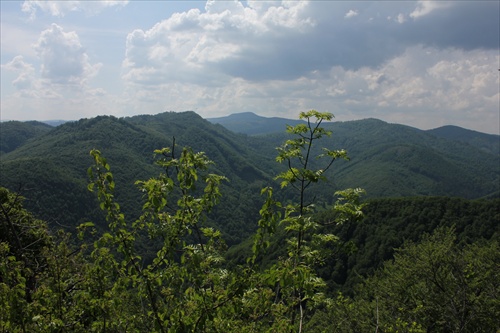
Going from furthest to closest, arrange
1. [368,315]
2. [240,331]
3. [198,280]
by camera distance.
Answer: [368,315], [240,331], [198,280]

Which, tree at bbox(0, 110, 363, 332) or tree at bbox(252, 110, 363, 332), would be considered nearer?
tree at bbox(0, 110, 363, 332)

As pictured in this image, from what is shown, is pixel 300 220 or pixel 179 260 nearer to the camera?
pixel 179 260

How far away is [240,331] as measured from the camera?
309 inches

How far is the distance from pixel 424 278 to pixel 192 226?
91.5ft

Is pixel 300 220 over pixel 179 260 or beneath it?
over

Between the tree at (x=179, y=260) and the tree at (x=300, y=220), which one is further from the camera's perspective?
the tree at (x=300, y=220)

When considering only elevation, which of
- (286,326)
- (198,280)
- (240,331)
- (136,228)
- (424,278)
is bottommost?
(424,278)

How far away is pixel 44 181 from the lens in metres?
186

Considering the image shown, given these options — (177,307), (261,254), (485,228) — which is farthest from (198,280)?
(485,228)

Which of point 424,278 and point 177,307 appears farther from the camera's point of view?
point 424,278

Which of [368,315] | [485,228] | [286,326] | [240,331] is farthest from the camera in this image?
[485,228]

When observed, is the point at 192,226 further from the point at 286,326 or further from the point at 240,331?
the point at 240,331

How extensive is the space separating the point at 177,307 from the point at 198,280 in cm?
84

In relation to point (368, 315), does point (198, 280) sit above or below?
above
